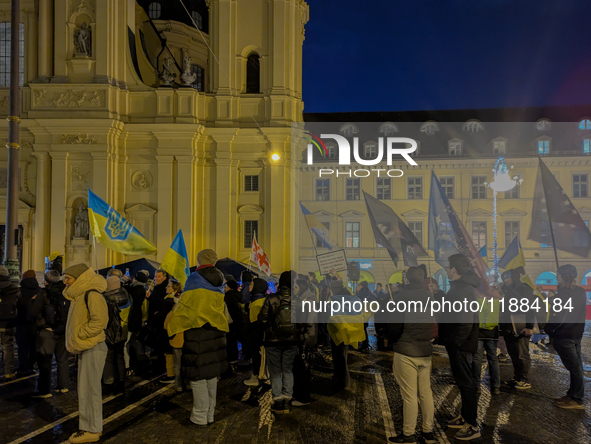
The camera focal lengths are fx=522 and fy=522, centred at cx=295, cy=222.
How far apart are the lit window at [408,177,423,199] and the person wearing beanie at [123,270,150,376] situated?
2722cm

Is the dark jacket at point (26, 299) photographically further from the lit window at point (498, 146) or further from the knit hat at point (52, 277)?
the lit window at point (498, 146)

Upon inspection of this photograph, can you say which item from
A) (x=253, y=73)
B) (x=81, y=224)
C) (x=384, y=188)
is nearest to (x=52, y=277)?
(x=81, y=224)

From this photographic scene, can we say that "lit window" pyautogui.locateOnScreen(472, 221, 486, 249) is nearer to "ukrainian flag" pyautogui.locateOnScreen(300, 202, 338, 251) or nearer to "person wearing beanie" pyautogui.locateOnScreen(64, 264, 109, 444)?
"ukrainian flag" pyautogui.locateOnScreen(300, 202, 338, 251)

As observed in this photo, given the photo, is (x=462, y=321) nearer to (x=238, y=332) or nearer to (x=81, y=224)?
(x=238, y=332)

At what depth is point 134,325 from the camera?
9.23 meters

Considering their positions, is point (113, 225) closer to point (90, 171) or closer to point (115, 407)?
point (115, 407)

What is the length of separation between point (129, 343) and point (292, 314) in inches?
164

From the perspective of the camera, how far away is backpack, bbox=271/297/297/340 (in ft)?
24.1

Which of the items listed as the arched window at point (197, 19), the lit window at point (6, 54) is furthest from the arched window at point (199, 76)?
the lit window at point (6, 54)

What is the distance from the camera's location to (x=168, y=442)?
241 inches

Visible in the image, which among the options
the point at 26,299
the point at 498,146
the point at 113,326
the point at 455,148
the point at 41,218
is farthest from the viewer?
the point at 455,148

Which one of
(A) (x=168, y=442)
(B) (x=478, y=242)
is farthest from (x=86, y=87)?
(B) (x=478, y=242)

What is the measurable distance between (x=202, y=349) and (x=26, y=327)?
4617 millimetres

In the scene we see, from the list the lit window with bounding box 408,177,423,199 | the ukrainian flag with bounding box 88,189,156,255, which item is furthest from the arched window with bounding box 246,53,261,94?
the ukrainian flag with bounding box 88,189,156,255
